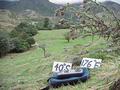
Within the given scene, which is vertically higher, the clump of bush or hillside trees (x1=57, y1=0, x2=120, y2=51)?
hillside trees (x1=57, y1=0, x2=120, y2=51)

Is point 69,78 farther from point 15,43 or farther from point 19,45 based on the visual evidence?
point 15,43

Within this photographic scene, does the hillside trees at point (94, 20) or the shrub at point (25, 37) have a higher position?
the hillside trees at point (94, 20)

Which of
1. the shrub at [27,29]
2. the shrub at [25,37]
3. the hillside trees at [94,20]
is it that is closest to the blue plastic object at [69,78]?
the hillside trees at [94,20]

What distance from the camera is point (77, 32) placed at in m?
4.66

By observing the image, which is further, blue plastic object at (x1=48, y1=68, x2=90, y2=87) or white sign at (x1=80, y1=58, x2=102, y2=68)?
white sign at (x1=80, y1=58, x2=102, y2=68)

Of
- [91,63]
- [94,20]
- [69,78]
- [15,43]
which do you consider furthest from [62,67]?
[15,43]

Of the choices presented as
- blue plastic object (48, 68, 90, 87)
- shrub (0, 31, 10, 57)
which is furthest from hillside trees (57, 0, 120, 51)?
shrub (0, 31, 10, 57)

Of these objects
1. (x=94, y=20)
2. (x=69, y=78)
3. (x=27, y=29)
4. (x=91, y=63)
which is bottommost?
(x=27, y=29)

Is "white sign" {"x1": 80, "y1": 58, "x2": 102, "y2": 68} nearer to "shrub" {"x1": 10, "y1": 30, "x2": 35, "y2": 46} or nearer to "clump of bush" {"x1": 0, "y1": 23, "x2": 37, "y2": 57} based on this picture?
"clump of bush" {"x1": 0, "y1": 23, "x2": 37, "y2": 57}

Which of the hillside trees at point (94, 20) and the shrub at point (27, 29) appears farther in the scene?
the shrub at point (27, 29)

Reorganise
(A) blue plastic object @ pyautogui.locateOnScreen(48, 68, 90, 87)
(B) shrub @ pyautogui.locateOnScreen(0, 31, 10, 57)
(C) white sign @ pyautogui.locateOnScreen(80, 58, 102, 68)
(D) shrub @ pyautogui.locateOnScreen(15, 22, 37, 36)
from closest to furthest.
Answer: (A) blue plastic object @ pyautogui.locateOnScreen(48, 68, 90, 87) → (C) white sign @ pyautogui.locateOnScreen(80, 58, 102, 68) → (B) shrub @ pyautogui.locateOnScreen(0, 31, 10, 57) → (D) shrub @ pyautogui.locateOnScreen(15, 22, 37, 36)

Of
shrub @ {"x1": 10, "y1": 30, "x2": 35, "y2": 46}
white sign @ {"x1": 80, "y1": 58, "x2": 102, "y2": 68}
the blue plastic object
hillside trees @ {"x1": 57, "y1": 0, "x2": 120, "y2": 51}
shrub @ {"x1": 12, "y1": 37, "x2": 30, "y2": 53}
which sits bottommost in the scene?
shrub @ {"x1": 12, "y1": 37, "x2": 30, "y2": 53}

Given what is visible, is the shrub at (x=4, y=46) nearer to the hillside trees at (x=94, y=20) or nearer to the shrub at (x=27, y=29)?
the shrub at (x=27, y=29)

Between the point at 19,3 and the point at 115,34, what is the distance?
44.1 metres
